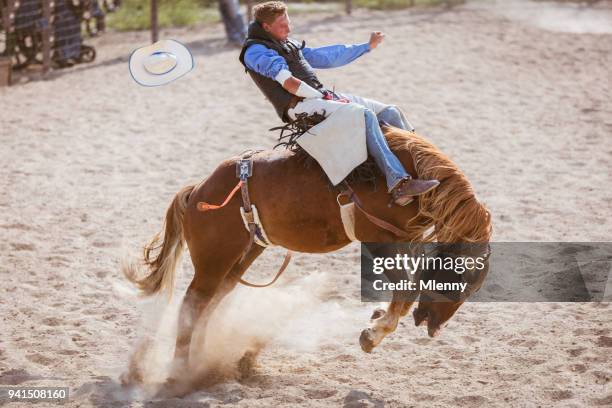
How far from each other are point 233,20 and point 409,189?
10.2 m

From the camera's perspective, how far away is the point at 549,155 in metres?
9.66

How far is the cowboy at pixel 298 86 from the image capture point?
4.84 meters

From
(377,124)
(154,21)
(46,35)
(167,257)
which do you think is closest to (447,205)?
(377,124)

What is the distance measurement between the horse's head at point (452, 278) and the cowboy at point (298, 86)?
417mm

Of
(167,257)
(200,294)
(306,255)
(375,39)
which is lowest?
(306,255)

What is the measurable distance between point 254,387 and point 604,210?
4201mm

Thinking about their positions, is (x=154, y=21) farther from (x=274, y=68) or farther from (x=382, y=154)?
(x=382, y=154)

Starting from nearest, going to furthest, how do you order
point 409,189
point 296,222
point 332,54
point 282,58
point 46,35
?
point 409,189 < point 282,58 < point 296,222 < point 332,54 < point 46,35

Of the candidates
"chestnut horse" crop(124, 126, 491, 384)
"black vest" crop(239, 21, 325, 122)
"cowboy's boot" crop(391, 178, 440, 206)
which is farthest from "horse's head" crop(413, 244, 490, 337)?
"black vest" crop(239, 21, 325, 122)

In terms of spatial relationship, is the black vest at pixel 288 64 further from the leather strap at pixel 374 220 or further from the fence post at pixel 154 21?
the fence post at pixel 154 21

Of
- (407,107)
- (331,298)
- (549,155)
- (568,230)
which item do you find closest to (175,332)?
(331,298)

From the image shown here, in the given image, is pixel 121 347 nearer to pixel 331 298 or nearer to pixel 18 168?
pixel 331 298

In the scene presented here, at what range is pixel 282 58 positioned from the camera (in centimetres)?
503

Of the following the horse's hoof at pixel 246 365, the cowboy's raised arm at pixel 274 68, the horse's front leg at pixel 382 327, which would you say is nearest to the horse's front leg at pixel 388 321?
the horse's front leg at pixel 382 327
